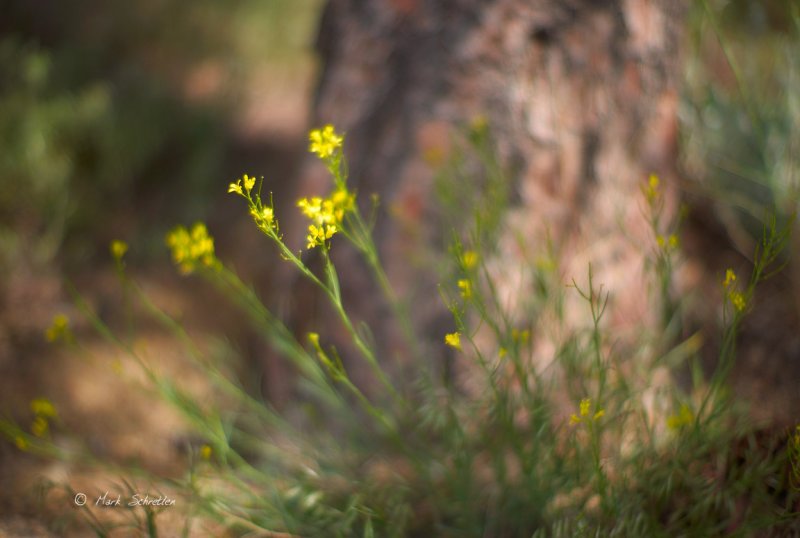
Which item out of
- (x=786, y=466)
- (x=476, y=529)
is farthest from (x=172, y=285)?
(x=786, y=466)

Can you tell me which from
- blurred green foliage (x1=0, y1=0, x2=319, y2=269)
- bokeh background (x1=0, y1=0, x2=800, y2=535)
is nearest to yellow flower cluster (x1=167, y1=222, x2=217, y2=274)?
bokeh background (x1=0, y1=0, x2=800, y2=535)

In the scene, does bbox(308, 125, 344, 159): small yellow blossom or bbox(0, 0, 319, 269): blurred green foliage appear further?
bbox(0, 0, 319, 269): blurred green foliage

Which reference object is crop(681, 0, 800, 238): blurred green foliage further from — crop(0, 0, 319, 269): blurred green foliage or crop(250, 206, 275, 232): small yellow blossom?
crop(0, 0, 319, 269): blurred green foliage

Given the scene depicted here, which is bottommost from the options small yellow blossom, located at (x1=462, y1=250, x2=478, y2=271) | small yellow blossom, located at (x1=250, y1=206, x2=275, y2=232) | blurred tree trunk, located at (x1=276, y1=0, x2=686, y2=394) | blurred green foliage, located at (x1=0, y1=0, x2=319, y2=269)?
small yellow blossom, located at (x1=250, y1=206, x2=275, y2=232)

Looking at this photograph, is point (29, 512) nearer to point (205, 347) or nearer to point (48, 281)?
point (205, 347)

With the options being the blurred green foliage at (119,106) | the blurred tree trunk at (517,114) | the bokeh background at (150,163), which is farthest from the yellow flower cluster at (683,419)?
the blurred green foliage at (119,106)

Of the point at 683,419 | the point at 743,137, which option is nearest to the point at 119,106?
the point at 743,137

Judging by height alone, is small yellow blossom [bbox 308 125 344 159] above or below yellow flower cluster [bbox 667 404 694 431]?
above
